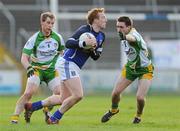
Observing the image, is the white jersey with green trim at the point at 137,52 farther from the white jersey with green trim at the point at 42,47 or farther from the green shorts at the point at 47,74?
the green shorts at the point at 47,74

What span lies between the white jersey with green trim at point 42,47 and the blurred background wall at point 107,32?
721 inches

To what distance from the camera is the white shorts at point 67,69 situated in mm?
13289

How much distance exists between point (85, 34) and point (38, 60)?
1.73 meters

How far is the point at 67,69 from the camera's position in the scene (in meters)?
13.3

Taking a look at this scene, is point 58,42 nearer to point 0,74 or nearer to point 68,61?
point 68,61

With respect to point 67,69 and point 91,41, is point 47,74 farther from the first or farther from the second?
point 91,41

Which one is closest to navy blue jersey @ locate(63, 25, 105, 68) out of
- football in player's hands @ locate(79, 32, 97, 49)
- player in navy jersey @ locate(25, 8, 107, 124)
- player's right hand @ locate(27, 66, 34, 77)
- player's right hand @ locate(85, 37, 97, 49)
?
player in navy jersey @ locate(25, 8, 107, 124)

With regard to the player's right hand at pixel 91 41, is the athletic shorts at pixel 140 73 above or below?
below

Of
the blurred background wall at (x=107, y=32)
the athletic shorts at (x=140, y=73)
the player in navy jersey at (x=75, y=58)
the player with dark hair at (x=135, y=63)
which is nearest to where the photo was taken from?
the player in navy jersey at (x=75, y=58)

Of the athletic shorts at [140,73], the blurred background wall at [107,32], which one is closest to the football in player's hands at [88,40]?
the athletic shorts at [140,73]

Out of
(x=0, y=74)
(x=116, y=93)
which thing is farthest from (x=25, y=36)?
(x=116, y=93)

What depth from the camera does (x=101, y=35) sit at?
1358cm

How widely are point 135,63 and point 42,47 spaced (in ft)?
6.85

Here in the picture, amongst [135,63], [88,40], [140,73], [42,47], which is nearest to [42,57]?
[42,47]
